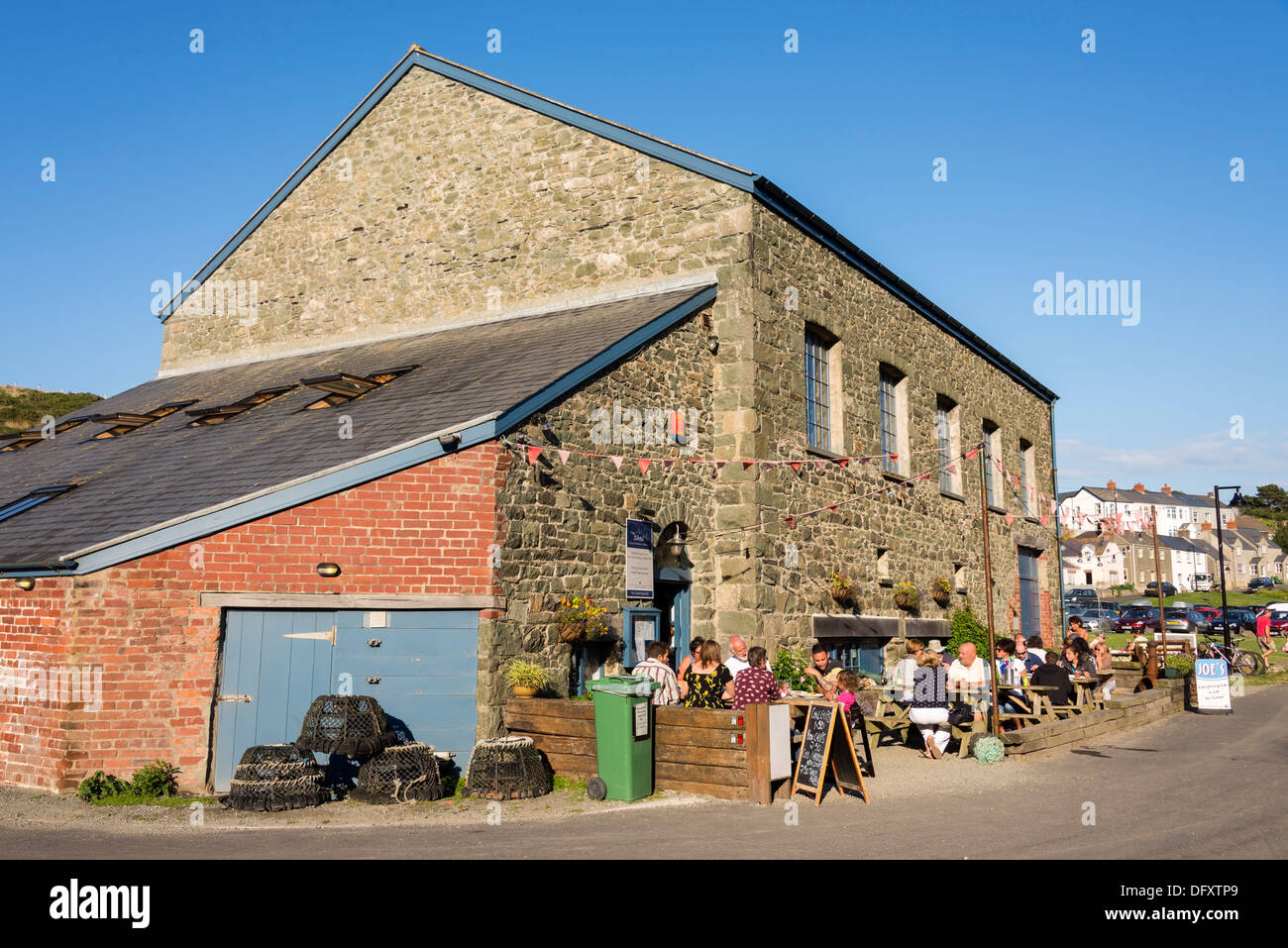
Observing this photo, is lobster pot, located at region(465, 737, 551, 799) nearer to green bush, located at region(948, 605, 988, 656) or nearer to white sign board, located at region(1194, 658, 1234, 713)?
green bush, located at region(948, 605, 988, 656)

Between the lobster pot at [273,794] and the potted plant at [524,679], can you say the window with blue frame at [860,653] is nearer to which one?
the potted plant at [524,679]

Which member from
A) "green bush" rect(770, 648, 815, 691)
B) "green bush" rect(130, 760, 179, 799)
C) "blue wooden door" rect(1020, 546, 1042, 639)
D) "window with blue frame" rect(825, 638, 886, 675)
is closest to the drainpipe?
"blue wooden door" rect(1020, 546, 1042, 639)

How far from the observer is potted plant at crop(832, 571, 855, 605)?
1503cm

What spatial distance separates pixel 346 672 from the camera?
9734mm

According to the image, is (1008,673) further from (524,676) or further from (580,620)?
(524,676)

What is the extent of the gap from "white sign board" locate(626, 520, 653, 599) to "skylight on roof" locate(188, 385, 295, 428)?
6434mm

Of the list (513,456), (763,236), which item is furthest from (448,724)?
(763,236)

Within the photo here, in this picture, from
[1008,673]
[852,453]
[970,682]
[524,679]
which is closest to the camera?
[524,679]

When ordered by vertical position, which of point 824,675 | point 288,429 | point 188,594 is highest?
point 288,429

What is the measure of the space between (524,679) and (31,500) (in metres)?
7.18

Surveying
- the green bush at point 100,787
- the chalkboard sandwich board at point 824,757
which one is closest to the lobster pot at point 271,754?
the green bush at point 100,787

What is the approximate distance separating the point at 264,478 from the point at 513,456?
2610 mm

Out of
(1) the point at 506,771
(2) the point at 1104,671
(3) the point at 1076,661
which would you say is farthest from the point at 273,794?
(2) the point at 1104,671

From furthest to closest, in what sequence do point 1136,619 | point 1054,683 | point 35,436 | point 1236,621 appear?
1. point 1136,619
2. point 1236,621
3. point 35,436
4. point 1054,683
